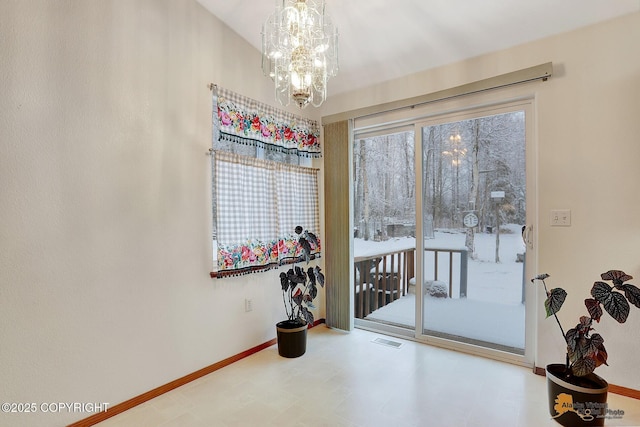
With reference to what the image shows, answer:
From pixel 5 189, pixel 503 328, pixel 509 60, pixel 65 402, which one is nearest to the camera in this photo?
pixel 5 189

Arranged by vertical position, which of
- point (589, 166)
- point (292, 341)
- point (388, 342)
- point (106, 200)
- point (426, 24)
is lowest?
point (388, 342)

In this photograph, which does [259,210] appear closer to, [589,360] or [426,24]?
[426,24]

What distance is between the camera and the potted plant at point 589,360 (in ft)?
5.71

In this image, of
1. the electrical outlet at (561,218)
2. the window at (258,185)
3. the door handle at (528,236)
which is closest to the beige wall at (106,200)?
the window at (258,185)

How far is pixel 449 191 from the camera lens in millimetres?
2934

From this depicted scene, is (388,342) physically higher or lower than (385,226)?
lower

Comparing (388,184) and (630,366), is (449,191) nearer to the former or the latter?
(388,184)

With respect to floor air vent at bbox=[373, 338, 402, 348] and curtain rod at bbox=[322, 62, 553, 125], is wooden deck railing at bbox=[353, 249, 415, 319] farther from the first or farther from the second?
curtain rod at bbox=[322, 62, 553, 125]

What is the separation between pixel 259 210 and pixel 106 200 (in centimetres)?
122

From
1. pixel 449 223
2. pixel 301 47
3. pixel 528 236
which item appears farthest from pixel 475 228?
pixel 301 47

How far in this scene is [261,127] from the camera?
116 inches

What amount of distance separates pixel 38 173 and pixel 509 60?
3.29m

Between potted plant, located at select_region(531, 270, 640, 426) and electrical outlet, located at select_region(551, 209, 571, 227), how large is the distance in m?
0.58

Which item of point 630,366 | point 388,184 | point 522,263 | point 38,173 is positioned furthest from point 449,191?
point 38,173
